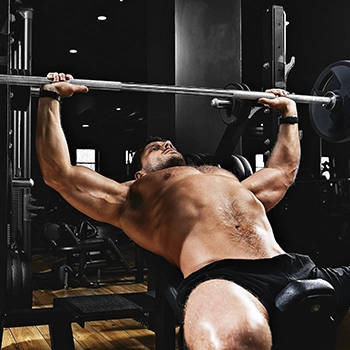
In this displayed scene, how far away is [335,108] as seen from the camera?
305 centimetres

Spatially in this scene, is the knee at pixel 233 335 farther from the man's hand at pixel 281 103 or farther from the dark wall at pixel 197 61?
the dark wall at pixel 197 61

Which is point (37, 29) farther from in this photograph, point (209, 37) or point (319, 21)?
Result: point (209, 37)

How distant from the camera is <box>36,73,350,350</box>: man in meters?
1.76

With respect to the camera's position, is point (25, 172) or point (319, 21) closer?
point (25, 172)

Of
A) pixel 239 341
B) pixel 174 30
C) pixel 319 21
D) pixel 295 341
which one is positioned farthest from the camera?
pixel 319 21

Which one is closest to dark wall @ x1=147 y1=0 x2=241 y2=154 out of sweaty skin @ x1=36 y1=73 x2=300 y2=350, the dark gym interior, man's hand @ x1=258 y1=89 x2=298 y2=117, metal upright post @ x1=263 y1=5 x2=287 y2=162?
the dark gym interior

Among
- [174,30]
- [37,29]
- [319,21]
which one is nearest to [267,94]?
[174,30]

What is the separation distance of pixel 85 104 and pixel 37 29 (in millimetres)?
3479

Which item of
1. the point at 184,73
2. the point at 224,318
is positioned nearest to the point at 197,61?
the point at 184,73

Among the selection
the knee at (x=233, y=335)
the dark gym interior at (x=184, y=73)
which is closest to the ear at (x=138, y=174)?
the dark gym interior at (x=184, y=73)

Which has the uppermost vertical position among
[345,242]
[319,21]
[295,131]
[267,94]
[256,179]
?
[319,21]

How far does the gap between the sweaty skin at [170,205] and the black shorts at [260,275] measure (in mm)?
103

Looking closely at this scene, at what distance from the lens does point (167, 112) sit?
11.1 ft

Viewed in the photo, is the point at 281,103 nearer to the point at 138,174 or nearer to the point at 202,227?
the point at 138,174
